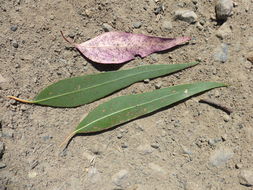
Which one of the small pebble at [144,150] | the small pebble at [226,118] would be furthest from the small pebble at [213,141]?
the small pebble at [144,150]

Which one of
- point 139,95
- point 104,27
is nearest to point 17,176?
point 139,95

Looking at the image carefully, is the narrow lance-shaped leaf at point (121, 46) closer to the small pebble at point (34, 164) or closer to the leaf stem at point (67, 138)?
the leaf stem at point (67, 138)

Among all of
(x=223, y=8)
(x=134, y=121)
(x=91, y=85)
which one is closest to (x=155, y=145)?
(x=134, y=121)

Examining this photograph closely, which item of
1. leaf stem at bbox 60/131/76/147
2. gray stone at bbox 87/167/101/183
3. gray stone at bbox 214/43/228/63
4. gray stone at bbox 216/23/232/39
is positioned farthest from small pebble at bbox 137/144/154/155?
gray stone at bbox 216/23/232/39

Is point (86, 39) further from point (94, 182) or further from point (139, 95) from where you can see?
point (94, 182)

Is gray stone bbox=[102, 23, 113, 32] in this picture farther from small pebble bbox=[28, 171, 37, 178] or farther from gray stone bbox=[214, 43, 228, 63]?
small pebble bbox=[28, 171, 37, 178]

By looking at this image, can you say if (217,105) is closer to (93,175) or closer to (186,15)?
(186,15)
